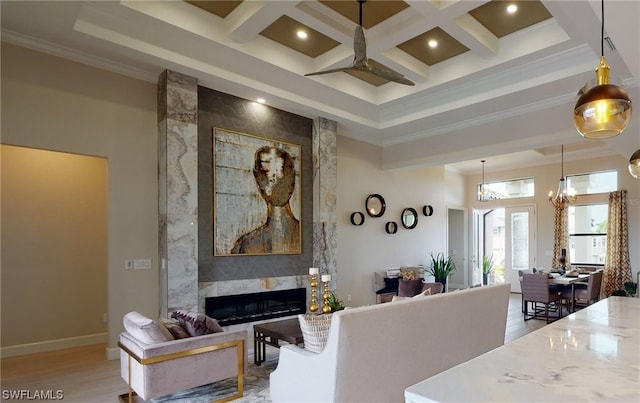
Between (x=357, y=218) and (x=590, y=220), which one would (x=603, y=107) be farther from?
(x=590, y=220)

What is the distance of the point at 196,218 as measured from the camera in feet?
16.2

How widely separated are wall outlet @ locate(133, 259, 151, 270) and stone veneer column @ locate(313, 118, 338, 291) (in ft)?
8.68

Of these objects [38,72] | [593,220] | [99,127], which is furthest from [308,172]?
[593,220]

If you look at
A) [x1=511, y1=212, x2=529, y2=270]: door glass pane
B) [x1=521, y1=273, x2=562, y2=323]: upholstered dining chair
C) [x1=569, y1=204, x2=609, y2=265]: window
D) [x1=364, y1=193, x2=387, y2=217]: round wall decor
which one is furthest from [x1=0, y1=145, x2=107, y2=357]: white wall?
[x1=569, y1=204, x2=609, y2=265]: window

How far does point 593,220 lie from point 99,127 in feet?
33.9

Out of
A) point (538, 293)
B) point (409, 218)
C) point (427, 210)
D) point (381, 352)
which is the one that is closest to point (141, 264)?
point (381, 352)

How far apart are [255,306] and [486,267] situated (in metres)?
7.85

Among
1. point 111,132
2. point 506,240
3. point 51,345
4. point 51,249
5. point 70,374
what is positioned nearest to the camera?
point 70,374

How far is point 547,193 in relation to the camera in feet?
32.0

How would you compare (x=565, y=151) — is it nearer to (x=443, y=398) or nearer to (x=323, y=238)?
(x=323, y=238)

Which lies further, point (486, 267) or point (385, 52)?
point (486, 267)

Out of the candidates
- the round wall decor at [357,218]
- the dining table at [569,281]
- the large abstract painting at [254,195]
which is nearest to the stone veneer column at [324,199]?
the large abstract painting at [254,195]

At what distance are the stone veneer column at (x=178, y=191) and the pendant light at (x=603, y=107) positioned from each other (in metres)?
4.17

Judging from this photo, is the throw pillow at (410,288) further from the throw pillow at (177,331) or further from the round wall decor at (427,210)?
the throw pillow at (177,331)
